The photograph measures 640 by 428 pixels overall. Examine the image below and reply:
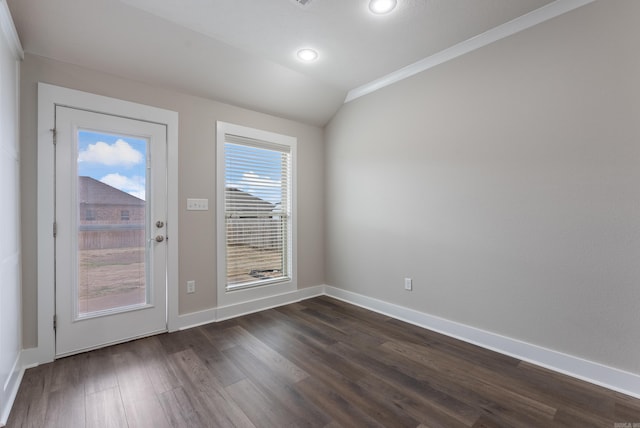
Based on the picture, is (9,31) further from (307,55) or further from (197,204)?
(307,55)

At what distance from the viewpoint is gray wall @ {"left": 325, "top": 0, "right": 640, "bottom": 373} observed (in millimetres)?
1926

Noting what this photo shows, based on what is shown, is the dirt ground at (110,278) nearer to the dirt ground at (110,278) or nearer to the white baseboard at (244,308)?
the dirt ground at (110,278)

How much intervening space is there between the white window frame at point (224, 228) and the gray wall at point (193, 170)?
0.06m

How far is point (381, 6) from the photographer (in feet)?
7.09

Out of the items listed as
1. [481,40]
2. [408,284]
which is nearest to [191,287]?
[408,284]

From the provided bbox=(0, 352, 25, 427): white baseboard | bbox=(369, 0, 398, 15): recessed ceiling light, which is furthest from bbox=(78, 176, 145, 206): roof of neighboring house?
bbox=(369, 0, 398, 15): recessed ceiling light

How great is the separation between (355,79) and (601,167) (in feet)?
7.90

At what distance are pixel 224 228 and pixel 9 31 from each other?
6.98 ft

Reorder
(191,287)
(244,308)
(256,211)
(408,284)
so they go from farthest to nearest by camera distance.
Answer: (256,211) → (244,308) → (408,284) → (191,287)

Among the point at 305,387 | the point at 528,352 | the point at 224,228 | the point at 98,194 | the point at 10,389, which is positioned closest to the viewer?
the point at 10,389

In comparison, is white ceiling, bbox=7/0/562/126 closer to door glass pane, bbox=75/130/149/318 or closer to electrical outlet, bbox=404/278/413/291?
door glass pane, bbox=75/130/149/318

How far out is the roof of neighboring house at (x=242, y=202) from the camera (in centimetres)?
332

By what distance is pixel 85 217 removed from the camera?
96.4 inches

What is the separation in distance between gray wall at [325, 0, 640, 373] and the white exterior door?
7.79 ft
